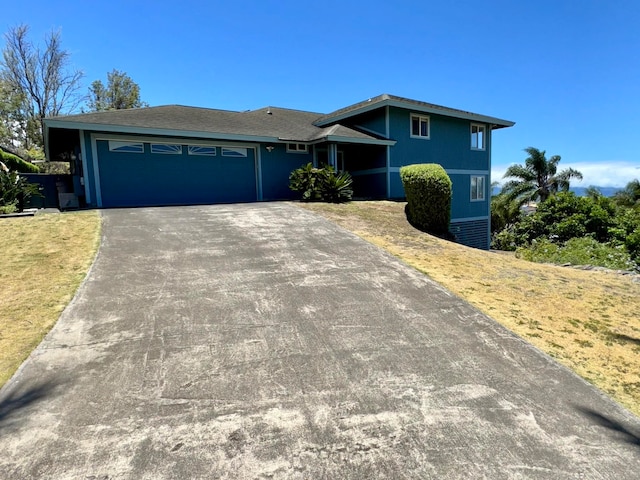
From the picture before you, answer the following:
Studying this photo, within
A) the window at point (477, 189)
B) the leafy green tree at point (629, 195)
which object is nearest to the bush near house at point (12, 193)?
the window at point (477, 189)

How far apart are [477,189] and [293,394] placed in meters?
20.8

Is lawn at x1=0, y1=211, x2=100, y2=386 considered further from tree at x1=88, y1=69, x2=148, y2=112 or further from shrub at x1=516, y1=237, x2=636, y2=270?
tree at x1=88, y1=69, x2=148, y2=112

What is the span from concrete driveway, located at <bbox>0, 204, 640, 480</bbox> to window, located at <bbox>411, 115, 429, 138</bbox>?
14.3 m

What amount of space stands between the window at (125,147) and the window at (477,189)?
16.4 meters

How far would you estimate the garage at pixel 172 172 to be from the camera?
550 inches

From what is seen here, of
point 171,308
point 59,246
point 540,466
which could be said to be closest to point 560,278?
point 540,466

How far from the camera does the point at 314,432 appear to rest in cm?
276

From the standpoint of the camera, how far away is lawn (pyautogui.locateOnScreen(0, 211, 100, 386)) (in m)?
4.02

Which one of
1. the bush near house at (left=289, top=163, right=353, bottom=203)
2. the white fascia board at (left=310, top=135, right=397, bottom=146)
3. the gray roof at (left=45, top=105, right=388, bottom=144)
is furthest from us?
the white fascia board at (left=310, top=135, right=397, bottom=146)

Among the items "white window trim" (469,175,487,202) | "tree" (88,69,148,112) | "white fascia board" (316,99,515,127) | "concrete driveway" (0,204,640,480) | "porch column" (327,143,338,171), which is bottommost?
"concrete driveway" (0,204,640,480)

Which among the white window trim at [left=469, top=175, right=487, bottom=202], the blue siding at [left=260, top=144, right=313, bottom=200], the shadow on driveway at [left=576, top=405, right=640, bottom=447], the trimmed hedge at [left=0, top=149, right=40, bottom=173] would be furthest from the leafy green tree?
the trimmed hedge at [left=0, top=149, right=40, bottom=173]

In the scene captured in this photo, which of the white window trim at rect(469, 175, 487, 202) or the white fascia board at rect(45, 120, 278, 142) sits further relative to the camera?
the white window trim at rect(469, 175, 487, 202)

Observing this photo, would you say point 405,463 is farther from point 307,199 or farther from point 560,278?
point 307,199

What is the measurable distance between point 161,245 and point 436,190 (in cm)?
794
